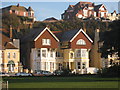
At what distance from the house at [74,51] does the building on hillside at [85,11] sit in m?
66.6

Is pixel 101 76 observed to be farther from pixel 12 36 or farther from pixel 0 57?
pixel 12 36

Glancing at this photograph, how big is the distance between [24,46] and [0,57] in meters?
7.34

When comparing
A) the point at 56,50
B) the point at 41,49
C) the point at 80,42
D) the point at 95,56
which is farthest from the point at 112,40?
the point at 95,56

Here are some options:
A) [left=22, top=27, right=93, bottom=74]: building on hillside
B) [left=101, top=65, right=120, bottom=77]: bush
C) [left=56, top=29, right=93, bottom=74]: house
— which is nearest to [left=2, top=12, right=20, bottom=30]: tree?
[left=22, top=27, right=93, bottom=74]: building on hillside

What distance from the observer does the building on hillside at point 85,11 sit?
138625 millimetres

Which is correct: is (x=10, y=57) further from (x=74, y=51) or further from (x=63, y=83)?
(x=63, y=83)

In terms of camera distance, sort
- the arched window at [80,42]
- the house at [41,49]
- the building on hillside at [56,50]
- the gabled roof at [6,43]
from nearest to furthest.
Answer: the gabled roof at [6,43], the house at [41,49], the building on hillside at [56,50], the arched window at [80,42]

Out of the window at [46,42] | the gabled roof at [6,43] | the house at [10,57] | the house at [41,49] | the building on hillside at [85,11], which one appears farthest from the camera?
the building on hillside at [85,11]

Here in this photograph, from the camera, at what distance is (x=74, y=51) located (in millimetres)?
71312

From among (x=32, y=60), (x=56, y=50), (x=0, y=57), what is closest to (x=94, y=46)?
(x=56, y=50)

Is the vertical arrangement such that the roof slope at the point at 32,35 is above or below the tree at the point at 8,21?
below

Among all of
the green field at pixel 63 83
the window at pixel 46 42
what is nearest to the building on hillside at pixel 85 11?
the window at pixel 46 42

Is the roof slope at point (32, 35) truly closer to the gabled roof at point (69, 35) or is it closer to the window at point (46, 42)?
the window at point (46, 42)

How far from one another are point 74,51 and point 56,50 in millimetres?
3269
